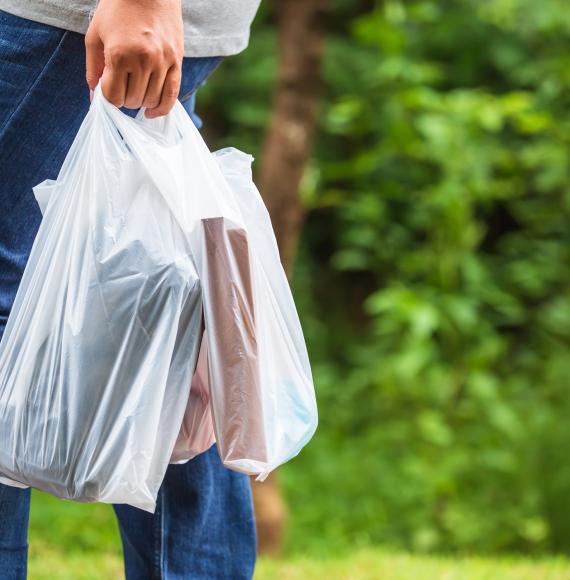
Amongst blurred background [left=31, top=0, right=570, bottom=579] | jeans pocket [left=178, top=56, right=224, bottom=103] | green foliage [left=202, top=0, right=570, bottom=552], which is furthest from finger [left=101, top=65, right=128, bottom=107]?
green foliage [left=202, top=0, right=570, bottom=552]

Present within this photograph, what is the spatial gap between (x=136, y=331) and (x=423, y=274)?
3.76 metres

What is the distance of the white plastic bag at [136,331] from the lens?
127cm

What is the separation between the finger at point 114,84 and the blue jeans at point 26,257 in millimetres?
134

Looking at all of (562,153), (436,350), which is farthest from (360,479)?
(562,153)

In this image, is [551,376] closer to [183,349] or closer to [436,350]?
[436,350]

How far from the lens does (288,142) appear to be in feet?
13.6

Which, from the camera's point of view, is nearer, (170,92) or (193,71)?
(170,92)

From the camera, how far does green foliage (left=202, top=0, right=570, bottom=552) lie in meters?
4.55

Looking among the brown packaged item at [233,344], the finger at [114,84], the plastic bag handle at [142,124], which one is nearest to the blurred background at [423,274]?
the brown packaged item at [233,344]

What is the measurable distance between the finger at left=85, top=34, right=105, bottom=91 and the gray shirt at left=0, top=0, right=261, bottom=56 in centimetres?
8

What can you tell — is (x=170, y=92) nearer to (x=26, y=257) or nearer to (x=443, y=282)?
(x=26, y=257)

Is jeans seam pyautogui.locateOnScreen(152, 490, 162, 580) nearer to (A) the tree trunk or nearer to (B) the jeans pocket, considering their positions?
(B) the jeans pocket

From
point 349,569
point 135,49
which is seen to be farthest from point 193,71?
point 349,569

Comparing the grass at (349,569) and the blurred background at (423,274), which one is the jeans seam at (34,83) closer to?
the grass at (349,569)
